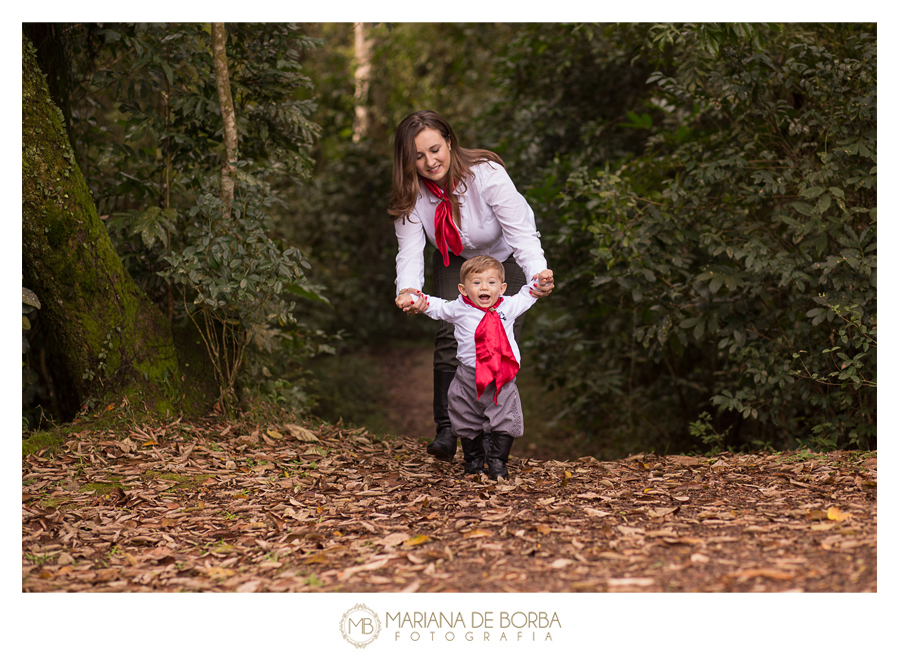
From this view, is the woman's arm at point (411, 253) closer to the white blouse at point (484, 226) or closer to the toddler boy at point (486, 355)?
the white blouse at point (484, 226)

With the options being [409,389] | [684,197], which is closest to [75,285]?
[684,197]

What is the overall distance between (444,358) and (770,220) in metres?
2.37

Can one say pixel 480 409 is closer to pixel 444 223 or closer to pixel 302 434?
pixel 444 223

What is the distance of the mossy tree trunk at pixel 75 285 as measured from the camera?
375cm

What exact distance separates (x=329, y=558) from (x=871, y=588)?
1.77 m

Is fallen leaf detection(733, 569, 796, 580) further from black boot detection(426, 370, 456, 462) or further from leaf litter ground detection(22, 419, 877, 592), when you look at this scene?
black boot detection(426, 370, 456, 462)

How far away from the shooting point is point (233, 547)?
2688 millimetres

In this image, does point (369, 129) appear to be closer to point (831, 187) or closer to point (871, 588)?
point (831, 187)

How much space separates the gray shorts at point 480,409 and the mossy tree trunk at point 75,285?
1851 millimetres

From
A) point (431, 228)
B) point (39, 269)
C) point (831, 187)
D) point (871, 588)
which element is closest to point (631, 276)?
point (831, 187)

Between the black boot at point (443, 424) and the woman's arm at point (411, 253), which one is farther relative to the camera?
the black boot at point (443, 424)

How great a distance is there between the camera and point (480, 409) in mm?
3305

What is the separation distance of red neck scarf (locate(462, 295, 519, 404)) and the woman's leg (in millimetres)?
429

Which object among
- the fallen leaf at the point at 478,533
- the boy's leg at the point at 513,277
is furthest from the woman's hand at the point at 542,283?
the fallen leaf at the point at 478,533
